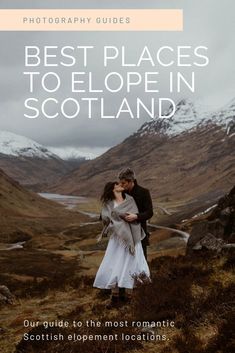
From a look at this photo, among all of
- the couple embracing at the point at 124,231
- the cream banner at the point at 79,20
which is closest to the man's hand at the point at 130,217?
the couple embracing at the point at 124,231

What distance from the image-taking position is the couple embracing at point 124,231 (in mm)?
9812

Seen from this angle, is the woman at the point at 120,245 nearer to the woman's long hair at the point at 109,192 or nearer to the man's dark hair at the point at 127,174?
the woman's long hair at the point at 109,192

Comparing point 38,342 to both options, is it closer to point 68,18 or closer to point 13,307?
point 13,307

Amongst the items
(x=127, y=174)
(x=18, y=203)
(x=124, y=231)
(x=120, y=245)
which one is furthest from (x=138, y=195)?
(x=18, y=203)

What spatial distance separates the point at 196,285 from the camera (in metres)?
10.6

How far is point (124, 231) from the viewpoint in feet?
32.2

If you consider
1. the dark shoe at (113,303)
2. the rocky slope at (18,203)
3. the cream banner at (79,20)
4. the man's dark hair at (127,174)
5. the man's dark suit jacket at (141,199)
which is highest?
the cream banner at (79,20)

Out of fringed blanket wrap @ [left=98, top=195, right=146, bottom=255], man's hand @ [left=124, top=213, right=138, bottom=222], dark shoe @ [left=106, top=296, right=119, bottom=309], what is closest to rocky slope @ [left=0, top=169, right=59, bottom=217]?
dark shoe @ [left=106, top=296, right=119, bottom=309]

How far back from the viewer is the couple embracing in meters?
9.81

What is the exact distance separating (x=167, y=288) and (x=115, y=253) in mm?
1282

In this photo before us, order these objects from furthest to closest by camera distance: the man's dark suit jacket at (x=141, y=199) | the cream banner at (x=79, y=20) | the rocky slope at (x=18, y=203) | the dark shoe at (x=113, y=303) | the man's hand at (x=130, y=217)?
the rocky slope at (x=18, y=203) < the cream banner at (x=79, y=20) < the dark shoe at (x=113, y=303) < the man's dark suit jacket at (x=141, y=199) < the man's hand at (x=130, y=217)

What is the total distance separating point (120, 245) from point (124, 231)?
14.2 inches

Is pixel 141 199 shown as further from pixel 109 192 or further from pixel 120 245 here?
pixel 120 245

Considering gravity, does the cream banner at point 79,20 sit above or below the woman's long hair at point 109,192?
above
